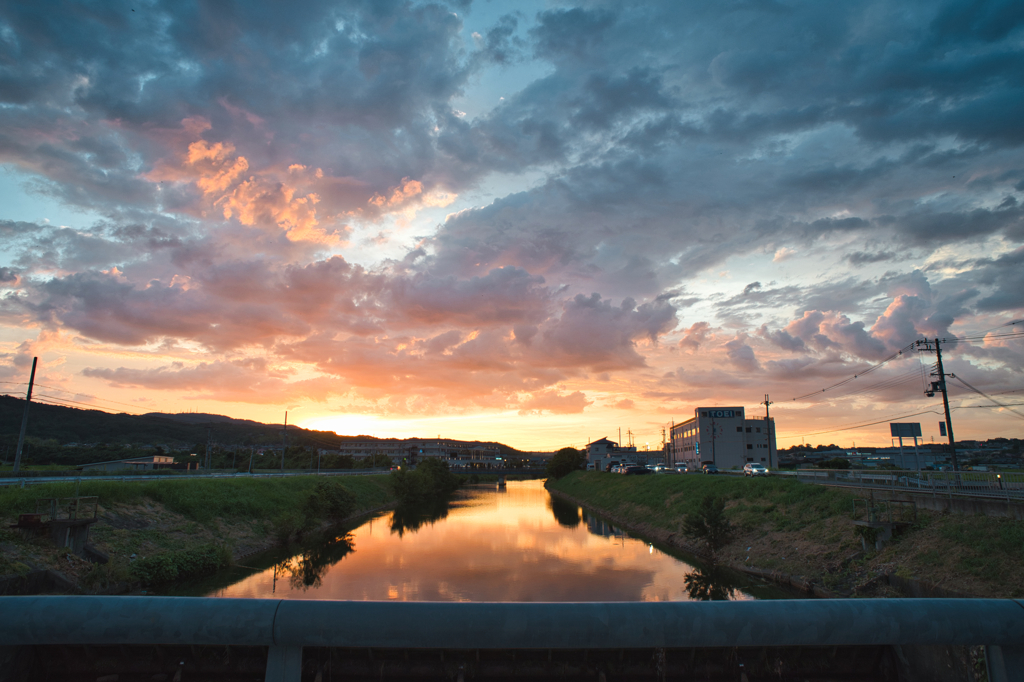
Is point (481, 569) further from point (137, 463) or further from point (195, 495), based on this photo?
point (137, 463)

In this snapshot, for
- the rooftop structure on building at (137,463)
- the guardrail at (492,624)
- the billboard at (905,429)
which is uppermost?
the billboard at (905,429)

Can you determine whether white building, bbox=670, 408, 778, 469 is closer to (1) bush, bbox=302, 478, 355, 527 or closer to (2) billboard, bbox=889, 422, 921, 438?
(2) billboard, bbox=889, 422, 921, 438

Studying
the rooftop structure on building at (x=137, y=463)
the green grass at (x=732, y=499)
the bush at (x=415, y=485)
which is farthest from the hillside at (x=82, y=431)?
the green grass at (x=732, y=499)

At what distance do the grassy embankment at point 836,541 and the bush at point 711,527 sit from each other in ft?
2.61

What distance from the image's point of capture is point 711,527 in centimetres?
3719

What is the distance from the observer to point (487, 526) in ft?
204

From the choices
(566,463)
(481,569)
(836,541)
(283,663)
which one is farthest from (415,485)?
(283,663)

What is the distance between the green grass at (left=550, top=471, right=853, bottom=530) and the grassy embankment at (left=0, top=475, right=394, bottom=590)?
3608cm

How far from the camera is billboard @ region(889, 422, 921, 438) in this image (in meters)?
37.8

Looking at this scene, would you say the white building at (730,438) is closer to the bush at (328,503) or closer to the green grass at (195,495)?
the bush at (328,503)

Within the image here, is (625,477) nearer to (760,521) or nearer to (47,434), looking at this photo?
(760,521)

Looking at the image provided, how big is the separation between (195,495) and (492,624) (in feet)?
143

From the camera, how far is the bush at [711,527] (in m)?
37.0

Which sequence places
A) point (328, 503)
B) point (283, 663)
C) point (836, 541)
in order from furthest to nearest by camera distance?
point (328, 503), point (836, 541), point (283, 663)
